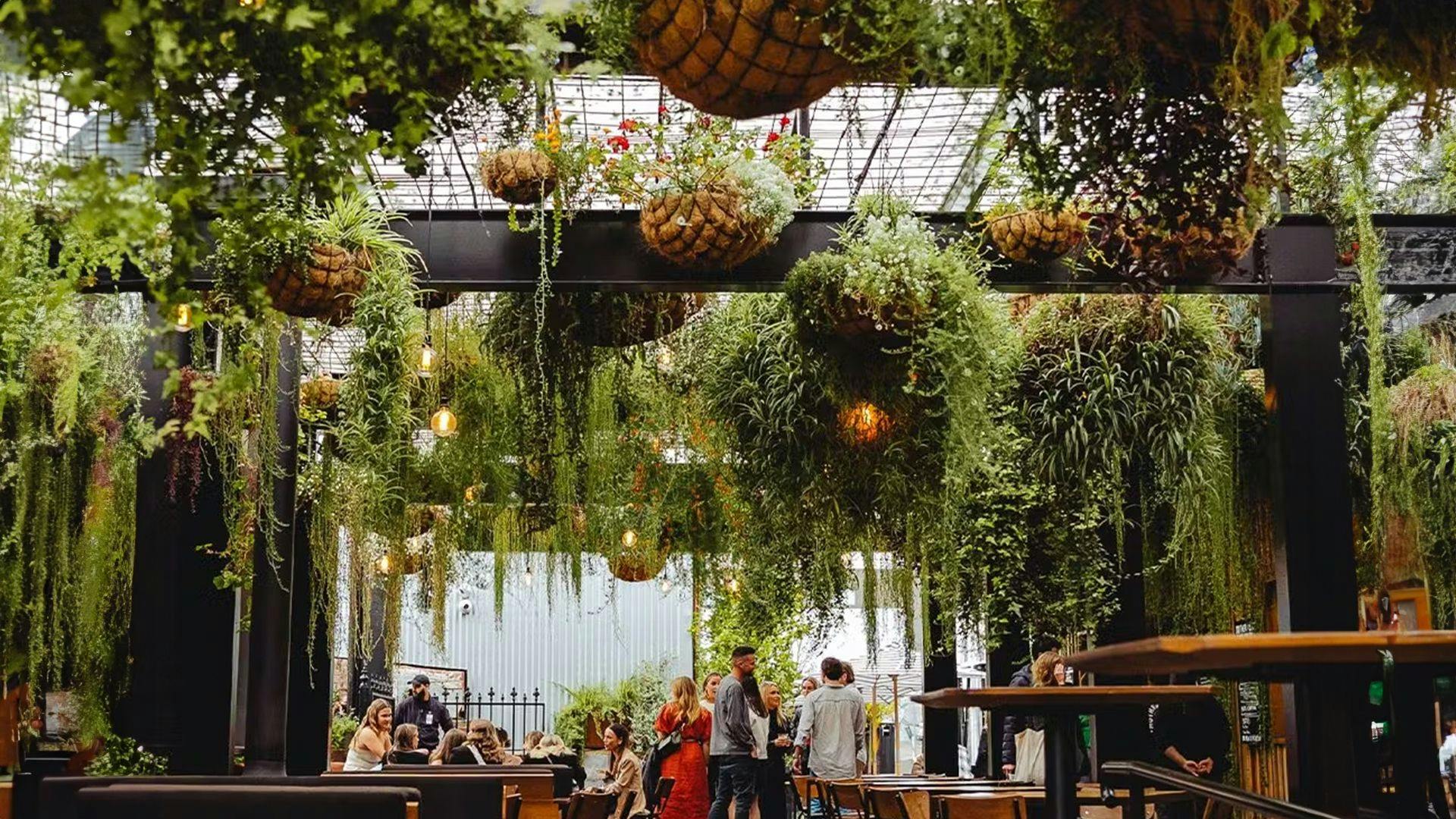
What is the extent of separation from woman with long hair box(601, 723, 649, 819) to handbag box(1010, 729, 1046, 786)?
2.50m

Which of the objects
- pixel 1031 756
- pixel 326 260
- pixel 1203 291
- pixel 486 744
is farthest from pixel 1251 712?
pixel 326 260

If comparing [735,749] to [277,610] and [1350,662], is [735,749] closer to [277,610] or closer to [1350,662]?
[277,610]

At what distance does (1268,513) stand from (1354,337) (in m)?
0.93

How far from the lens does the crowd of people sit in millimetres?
9211

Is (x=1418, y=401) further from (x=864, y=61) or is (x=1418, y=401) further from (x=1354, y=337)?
Answer: (x=864, y=61)

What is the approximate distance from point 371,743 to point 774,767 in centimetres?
297

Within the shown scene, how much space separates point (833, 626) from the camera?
327 inches

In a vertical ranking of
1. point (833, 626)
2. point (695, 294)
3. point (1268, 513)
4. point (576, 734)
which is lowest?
point (576, 734)

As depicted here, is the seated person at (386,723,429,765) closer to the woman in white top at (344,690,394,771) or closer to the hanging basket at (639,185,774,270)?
the woman in white top at (344,690,394,771)

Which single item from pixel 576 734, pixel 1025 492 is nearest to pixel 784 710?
pixel 576 734

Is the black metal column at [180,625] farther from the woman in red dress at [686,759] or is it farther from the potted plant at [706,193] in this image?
the woman in red dress at [686,759]

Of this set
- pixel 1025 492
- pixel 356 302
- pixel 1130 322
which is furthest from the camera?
pixel 1025 492

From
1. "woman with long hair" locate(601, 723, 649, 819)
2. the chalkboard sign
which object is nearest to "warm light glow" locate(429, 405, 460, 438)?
"woman with long hair" locate(601, 723, 649, 819)

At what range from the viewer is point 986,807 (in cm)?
582
